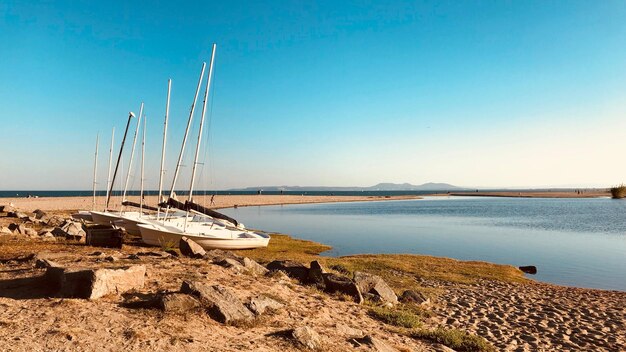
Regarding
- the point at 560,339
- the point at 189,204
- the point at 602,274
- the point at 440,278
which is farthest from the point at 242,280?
the point at 602,274

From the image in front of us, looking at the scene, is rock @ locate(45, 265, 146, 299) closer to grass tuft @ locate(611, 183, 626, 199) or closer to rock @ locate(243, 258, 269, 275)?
rock @ locate(243, 258, 269, 275)

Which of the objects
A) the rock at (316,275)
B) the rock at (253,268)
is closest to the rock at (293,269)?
the rock at (316,275)

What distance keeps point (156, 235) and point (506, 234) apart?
37.2 meters

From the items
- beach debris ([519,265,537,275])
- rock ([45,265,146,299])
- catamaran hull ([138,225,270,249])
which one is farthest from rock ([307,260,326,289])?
beach debris ([519,265,537,275])

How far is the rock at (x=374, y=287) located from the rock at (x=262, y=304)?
4730 mm

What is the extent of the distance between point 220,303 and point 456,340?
658cm

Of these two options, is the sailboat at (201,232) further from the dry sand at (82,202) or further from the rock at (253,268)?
the dry sand at (82,202)

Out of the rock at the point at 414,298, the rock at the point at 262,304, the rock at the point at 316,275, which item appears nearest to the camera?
the rock at the point at 262,304

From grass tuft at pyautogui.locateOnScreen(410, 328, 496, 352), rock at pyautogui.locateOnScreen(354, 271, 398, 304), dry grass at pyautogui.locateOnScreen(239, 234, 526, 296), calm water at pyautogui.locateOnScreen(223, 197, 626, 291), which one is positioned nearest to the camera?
grass tuft at pyautogui.locateOnScreen(410, 328, 496, 352)

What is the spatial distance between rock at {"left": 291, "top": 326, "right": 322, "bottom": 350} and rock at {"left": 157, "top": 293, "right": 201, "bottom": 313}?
271cm

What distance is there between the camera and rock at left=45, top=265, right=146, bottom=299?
32.2 feet

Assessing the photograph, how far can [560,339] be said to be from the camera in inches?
481

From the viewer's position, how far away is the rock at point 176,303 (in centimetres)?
943

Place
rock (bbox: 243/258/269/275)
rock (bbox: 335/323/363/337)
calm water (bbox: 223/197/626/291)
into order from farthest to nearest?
1. calm water (bbox: 223/197/626/291)
2. rock (bbox: 243/258/269/275)
3. rock (bbox: 335/323/363/337)
